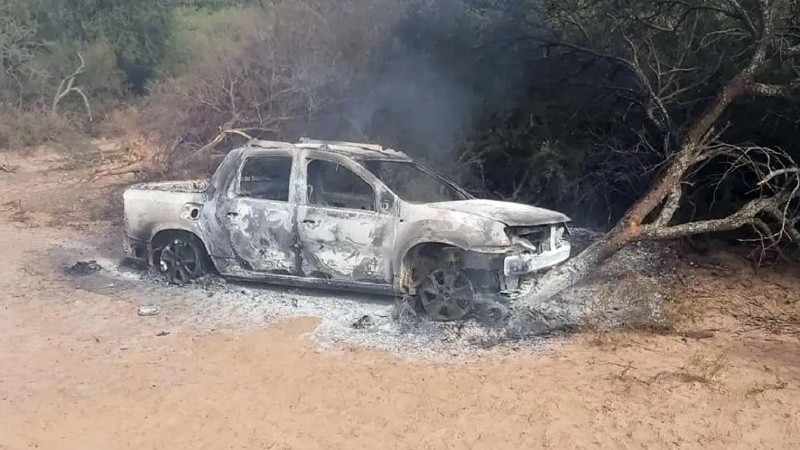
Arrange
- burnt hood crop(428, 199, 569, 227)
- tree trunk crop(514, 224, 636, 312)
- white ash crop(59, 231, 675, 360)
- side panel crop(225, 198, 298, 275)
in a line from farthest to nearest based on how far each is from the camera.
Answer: side panel crop(225, 198, 298, 275) → tree trunk crop(514, 224, 636, 312) → burnt hood crop(428, 199, 569, 227) → white ash crop(59, 231, 675, 360)

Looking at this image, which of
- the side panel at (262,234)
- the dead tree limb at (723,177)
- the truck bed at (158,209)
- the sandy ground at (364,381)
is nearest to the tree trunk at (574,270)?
the dead tree limb at (723,177)

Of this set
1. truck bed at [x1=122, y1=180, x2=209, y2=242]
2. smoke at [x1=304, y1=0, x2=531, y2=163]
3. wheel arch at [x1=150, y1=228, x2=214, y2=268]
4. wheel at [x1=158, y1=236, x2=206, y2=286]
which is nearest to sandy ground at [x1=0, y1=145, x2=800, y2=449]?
wheel at [x1=158, y1=236, x2=206, y2=286]

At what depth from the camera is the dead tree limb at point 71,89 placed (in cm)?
2288

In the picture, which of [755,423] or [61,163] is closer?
[755,423]

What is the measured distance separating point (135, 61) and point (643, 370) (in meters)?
23.3

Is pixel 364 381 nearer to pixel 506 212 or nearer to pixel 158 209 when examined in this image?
pixel 506 212

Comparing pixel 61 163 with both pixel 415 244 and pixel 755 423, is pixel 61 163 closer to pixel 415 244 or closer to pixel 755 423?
pixel 415 244

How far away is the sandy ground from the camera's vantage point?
17.0ft

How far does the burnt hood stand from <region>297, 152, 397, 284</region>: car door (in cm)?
55

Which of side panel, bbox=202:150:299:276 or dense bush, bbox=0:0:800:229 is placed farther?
dense bush, bbox=0:0:800:229

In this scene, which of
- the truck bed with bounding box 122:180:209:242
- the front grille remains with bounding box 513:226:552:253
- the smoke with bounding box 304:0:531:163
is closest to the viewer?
the front grille remains with bounding box 513:226:552:253

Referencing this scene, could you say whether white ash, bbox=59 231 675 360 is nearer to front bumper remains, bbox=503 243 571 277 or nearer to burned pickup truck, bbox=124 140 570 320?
burned pickup truck, bbox=124 140 570 320

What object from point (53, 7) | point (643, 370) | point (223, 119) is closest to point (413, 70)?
point (223, 119)

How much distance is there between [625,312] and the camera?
23.9 ft
